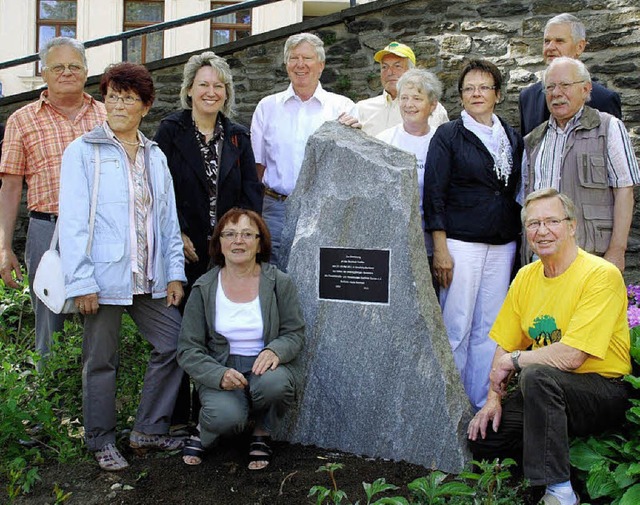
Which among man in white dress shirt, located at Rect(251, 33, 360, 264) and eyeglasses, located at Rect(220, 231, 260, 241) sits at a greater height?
man in white dress shirt, located at Rect(251, 33, 360, 264)

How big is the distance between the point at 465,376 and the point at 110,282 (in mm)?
2128

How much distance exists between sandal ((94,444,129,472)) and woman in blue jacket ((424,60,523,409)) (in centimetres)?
192

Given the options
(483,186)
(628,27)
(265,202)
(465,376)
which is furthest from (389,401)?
(628,27)

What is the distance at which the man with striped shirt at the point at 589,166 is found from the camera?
4094mm

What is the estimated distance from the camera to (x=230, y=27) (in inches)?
619

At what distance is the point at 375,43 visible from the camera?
7734mm

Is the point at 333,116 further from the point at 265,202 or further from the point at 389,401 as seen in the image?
the point at 389,401

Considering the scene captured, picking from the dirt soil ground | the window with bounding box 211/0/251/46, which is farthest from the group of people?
the window with bounding box 211/0/251/46

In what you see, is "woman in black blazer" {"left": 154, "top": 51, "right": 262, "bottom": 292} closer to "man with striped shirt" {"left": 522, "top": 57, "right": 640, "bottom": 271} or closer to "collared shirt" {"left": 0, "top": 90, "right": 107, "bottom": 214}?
"collared shirt" {"left": 0, "top": 90, "right": 107, "bottom": 214}

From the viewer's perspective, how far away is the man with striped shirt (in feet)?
13.4

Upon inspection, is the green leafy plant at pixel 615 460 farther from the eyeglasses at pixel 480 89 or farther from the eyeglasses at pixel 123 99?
the eyeglasses at pixel 123 99

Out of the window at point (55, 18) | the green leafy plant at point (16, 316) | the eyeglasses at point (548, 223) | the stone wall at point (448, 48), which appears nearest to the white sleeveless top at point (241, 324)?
the eyeglasses at point (548, 223)

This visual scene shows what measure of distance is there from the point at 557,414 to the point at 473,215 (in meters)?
1.38

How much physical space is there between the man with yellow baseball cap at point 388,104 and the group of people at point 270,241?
35 cm
